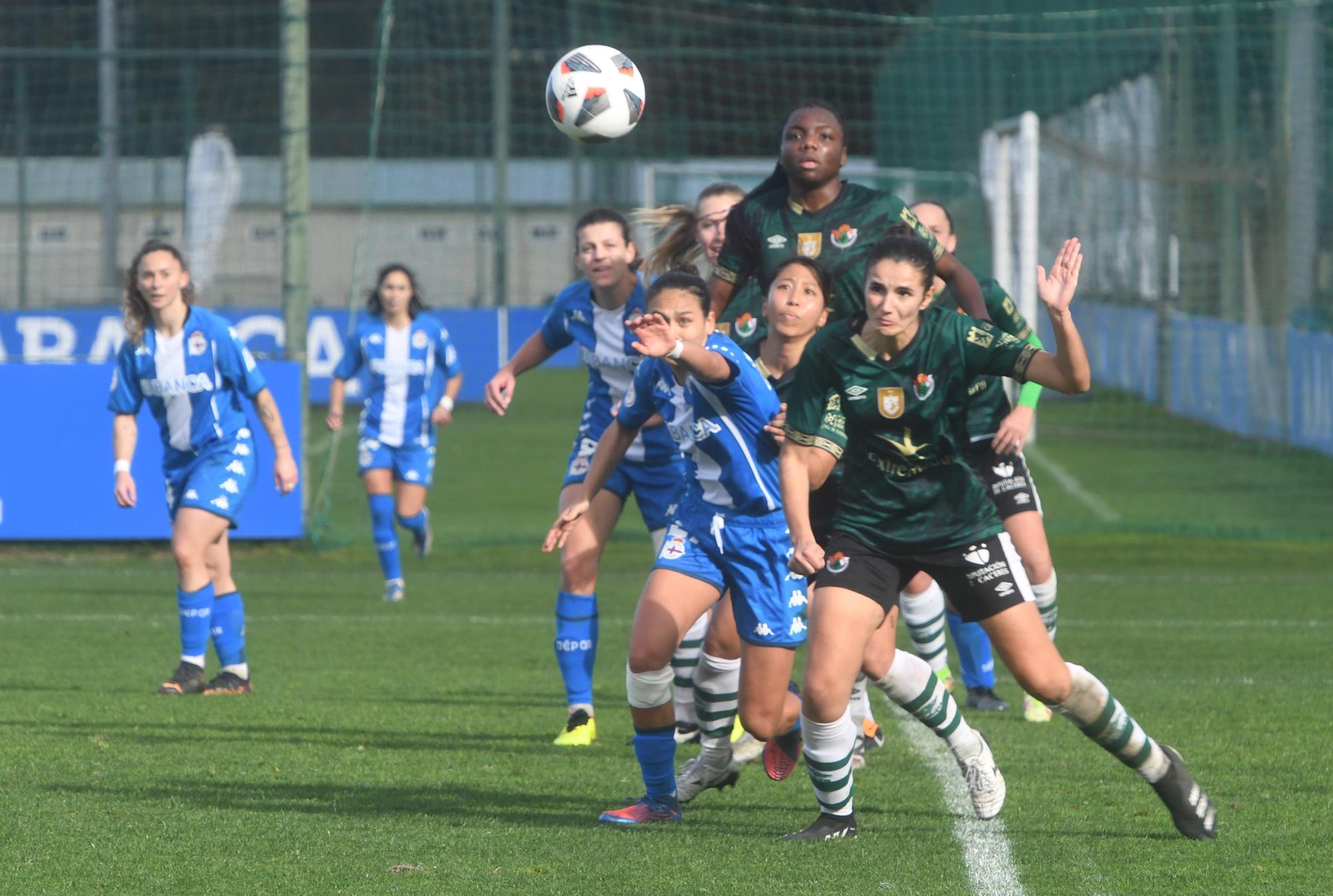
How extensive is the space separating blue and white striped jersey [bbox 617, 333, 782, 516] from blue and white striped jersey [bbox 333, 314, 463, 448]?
6289 millimetres

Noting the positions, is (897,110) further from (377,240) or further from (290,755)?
(290,755)

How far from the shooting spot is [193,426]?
8.20m

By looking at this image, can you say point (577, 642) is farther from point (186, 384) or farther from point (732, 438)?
point (186, 384)

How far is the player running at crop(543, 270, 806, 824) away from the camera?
554 cm

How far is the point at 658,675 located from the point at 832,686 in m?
0.62

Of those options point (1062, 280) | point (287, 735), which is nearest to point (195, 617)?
point (287, 735)

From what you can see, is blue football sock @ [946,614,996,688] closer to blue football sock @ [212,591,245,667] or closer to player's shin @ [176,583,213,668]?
blue football sock @ [212,591,245,667]

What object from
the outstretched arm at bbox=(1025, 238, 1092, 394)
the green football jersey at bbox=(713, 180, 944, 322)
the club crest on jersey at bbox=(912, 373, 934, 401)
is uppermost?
the green football jersey at bbox=(713, 180, 944, 322)

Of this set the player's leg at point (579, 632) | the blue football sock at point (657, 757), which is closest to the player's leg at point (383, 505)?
the player's leg at point (579, 632)

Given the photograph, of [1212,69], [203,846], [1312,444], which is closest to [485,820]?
[203,846]

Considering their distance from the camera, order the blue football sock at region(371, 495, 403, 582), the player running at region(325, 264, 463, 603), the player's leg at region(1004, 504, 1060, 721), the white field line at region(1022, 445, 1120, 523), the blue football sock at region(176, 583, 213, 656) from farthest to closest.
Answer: the white field line at region(1022, 445, 1120, 523)
the player running at region(325, 264, 463, 603)
the blue football sock at region(371, 495, 403, 582)
the blue football sock at region(176, 583, 213, 656)
the player's leg at region(1004, 504, 1060, 721)

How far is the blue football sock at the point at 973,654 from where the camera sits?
7906 mm

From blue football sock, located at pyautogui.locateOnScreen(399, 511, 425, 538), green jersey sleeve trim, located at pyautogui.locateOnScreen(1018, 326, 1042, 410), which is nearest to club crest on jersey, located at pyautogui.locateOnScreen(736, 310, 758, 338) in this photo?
green jersey sleeve trim, located at pyautogui.locateOnScreen(1018, 326, 1042, 410)

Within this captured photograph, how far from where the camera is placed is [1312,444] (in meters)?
17.5
